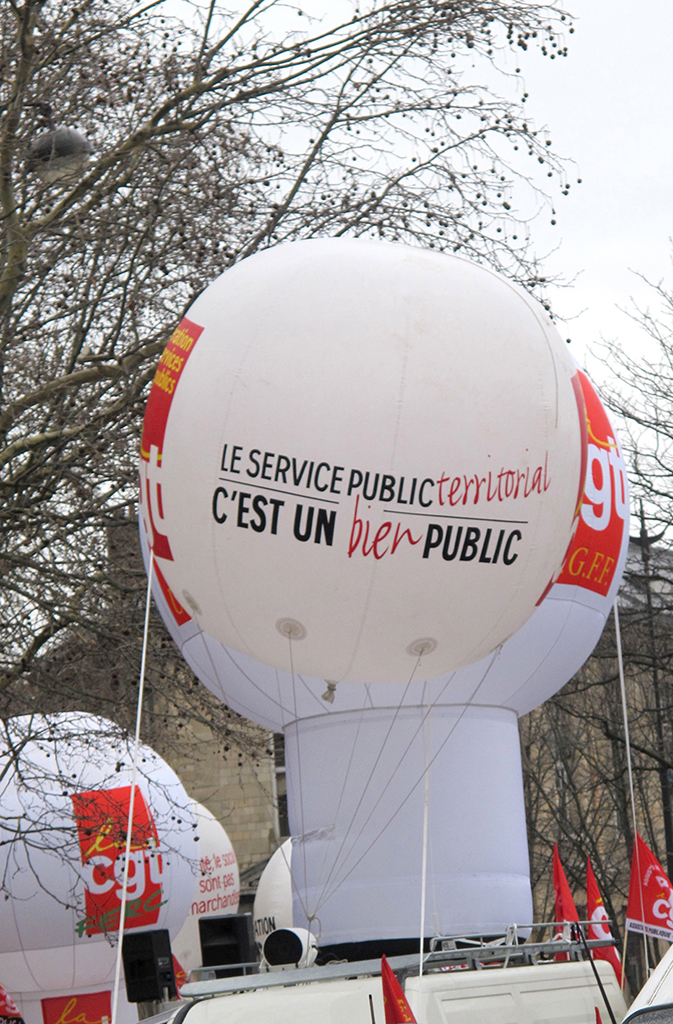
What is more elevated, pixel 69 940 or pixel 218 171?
pixel 218 171

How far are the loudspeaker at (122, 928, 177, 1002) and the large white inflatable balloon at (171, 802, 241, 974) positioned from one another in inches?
504

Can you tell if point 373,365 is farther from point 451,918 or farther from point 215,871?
point 215,871

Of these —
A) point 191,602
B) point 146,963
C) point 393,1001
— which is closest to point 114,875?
point 146,963

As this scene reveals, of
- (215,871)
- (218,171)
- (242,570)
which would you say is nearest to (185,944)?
(215,871)

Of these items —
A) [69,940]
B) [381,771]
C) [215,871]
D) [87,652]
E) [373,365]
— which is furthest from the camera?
[215,871]

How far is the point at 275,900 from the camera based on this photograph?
2119 cm

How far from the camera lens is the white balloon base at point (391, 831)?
8.15m

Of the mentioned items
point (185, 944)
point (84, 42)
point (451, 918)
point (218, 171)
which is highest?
point (84, 42)

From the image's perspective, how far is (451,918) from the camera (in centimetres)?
824

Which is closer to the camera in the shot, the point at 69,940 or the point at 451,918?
the point at 451,918

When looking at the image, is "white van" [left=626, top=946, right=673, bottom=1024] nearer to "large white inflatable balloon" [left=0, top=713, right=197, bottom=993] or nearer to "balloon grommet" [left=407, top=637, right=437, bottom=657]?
"balloon grommet" [left=407, top=637, right=437, bottom=657]

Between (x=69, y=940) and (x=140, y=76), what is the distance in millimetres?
8417

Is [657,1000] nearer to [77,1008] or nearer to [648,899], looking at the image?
[648,899]

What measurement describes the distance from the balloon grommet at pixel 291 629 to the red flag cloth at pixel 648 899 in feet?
13.0
